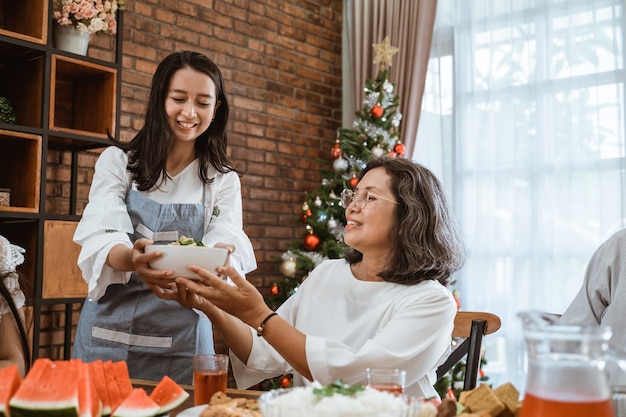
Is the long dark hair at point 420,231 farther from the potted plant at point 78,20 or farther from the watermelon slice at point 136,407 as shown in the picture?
the potted plant at point 78,20

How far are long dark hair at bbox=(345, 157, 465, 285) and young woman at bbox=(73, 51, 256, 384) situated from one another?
47 centimetres

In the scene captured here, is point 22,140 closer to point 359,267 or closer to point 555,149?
point 359,267

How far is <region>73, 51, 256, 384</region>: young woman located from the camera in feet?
6.62

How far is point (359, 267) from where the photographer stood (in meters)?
1.96

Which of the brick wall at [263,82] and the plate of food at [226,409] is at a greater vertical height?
the brick wall at [263,82]

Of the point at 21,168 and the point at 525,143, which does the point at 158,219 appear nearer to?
the point at 21,168

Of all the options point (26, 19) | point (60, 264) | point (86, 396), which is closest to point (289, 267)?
point (60, 264)

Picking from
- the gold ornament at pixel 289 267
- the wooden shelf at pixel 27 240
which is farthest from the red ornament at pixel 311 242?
the wooden shelf at pixel 27 240

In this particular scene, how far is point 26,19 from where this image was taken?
3.21 m

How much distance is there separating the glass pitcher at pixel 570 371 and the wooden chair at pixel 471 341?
992mm

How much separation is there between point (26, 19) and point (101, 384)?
8.52 ft

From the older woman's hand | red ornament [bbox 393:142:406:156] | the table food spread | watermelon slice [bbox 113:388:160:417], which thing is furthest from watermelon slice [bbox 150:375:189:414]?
red ornament [bbox 393:142:406:156]

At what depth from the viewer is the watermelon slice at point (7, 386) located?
96 centimetres

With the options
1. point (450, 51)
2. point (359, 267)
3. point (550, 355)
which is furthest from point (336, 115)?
point (550, 355)
